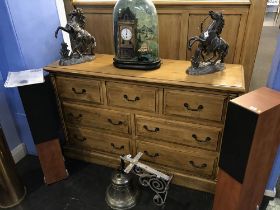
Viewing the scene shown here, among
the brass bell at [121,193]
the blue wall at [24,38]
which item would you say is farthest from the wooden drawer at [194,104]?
the blue wall at [24,38]

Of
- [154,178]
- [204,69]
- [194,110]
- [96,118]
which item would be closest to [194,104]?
[194,110]

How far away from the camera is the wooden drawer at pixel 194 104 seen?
4.28 ft

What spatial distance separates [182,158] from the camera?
1.58m

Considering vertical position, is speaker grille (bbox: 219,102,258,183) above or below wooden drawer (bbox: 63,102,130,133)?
above

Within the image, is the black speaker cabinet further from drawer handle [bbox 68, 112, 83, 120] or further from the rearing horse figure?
drawer handle [bbox 68, 112, 83, 120]

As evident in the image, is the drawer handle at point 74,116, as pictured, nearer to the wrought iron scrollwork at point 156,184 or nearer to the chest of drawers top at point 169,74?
the chest of drawers top at point 169,74

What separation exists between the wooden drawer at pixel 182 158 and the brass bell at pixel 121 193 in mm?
233

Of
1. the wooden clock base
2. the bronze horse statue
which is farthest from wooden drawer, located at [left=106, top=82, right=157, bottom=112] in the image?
the bronze horse statue

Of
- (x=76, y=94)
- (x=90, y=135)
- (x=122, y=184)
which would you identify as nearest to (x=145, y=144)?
(x=122, y=184)

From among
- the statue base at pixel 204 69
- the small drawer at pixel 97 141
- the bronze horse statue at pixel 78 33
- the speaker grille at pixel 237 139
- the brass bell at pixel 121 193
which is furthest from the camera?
the small drawer at pixel 97 141

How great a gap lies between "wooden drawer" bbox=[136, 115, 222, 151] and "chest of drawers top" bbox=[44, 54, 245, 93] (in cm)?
27

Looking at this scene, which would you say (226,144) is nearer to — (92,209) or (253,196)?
(253,196)

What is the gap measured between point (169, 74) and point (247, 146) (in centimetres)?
60

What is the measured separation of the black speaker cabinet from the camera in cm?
101
